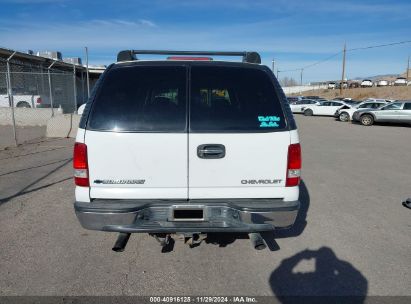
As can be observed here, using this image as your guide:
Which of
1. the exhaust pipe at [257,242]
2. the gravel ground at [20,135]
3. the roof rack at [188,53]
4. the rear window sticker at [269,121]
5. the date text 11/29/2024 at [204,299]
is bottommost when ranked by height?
the date text 11/29/2024 at [204,299]

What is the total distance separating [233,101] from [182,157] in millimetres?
682

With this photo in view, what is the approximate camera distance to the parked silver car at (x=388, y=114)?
64.4ft

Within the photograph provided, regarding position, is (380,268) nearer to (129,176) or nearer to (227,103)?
(227,103)

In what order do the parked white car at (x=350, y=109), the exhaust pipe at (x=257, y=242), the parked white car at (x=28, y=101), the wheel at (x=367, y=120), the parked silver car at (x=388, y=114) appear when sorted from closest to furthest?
1. the exhaust pipe at (x=257, y=242)
2. the parked white car at (x=28, y=101)
3. the parked silver car at (x=388, y=114)
4. the wheel at (x=367, y=120)
5. the parked white car at (x=350, y=109)

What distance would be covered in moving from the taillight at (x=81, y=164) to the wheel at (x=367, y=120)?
69.4 feet

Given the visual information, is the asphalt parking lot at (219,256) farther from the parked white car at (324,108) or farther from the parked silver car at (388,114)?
the parked white car at (324,108)

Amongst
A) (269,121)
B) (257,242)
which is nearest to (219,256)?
(257,242)

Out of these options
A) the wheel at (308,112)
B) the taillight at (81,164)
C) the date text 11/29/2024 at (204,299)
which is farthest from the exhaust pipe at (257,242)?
the wheel at (308,112)

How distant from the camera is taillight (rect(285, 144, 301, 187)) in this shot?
3.00 meters

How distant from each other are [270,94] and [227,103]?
1.39ft

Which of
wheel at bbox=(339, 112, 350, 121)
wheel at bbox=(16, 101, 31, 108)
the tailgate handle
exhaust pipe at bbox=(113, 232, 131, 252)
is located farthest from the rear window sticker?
wheel at bbox=(339, 112, 350, 121)

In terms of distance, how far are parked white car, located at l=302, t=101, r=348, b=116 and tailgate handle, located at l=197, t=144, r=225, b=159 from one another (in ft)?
90.2

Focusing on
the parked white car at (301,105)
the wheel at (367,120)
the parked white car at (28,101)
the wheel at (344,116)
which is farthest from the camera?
the parked white car at (301,105)

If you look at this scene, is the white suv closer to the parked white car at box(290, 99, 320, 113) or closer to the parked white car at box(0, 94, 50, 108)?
the parked white car at box(0, 94, 50, 108)
